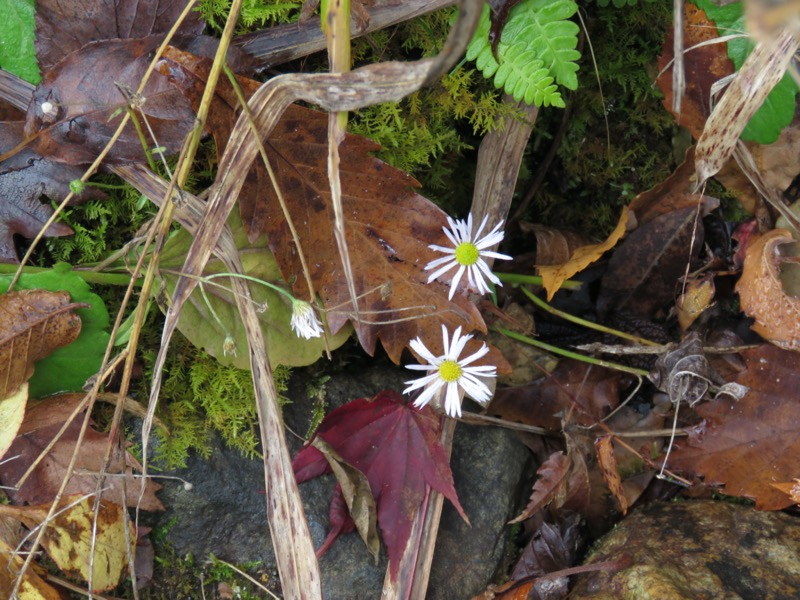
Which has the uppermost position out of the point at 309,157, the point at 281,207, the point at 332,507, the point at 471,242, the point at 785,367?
the point at 309,157

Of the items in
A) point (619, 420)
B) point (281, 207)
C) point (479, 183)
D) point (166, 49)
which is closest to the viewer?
point (166, 49)

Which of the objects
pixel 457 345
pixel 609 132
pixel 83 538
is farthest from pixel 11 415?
pixel 609 132

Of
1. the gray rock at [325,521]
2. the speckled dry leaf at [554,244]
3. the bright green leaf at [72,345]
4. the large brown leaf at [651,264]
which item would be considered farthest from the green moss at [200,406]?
the large brown leaf at [651,264]

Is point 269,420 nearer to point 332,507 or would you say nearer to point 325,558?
point 332,507

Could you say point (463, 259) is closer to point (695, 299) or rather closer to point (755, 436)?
point (695, 299)

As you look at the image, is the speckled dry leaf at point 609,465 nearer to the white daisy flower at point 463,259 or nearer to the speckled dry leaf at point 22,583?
the white daisy flower at point 463,259

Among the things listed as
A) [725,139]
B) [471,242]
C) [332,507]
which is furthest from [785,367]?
[332,507]
